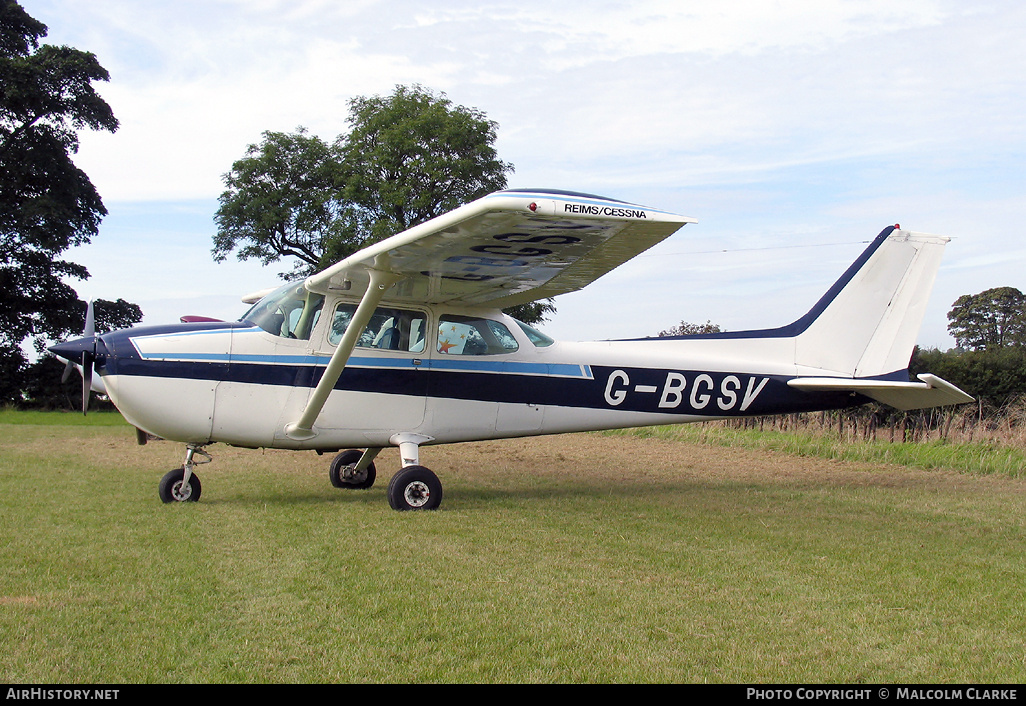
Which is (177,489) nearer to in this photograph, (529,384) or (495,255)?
(529,384)

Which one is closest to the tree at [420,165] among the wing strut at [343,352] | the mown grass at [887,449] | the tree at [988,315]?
the mown grass at [887,449]

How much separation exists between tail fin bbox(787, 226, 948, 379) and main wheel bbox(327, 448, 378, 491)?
5.69 metres

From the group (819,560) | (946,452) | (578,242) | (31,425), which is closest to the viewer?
(819,560)

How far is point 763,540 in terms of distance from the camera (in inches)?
A: 257

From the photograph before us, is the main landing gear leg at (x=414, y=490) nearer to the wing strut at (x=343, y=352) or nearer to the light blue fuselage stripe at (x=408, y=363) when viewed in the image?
the wing strut at (x=343, y=352)

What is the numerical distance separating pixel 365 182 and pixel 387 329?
1191 centimetres

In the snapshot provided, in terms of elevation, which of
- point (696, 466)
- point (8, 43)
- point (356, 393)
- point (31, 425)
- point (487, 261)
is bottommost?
point (31, 425)

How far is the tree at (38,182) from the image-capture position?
26.1 metres

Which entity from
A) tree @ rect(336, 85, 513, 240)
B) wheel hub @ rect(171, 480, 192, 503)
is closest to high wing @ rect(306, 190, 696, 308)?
wheel hub @ rect(171, 480, 192, 503)

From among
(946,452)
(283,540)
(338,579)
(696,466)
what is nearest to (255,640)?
(338,579)

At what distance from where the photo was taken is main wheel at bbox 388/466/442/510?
8.07 m

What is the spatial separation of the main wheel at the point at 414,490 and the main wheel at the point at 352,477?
1.98m

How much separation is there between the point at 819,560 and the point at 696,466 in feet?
21.6
